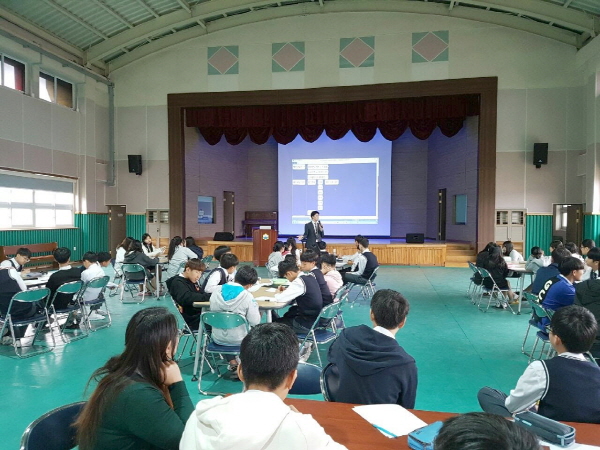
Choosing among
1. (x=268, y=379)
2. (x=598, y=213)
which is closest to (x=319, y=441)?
(x=268, y=379)

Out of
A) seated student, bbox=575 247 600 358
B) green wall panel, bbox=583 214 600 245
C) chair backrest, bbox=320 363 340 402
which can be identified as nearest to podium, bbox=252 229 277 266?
green wall panel, bbox=583 214 600 245

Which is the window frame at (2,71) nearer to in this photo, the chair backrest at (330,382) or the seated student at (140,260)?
the seated student at (140,260)

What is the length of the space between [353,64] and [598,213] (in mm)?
7537

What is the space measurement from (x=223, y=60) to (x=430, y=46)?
242 inches

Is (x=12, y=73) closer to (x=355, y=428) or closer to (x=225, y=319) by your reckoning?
(x=225, y=319)

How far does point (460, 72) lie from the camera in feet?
39.8

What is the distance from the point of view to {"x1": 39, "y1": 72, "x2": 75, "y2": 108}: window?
11.6 metres

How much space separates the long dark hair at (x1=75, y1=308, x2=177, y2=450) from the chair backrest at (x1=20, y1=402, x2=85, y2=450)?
12 centimetres

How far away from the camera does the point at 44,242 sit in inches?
454

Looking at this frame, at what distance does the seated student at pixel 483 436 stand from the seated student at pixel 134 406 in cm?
103

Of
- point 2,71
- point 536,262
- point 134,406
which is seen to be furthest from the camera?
point 2,71

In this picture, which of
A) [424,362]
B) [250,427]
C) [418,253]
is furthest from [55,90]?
[250,427]

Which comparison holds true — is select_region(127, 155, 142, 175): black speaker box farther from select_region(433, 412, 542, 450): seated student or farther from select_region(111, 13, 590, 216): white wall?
select_region(433, 412, 542, 450): seated student

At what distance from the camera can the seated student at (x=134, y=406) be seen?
1.48 metres
